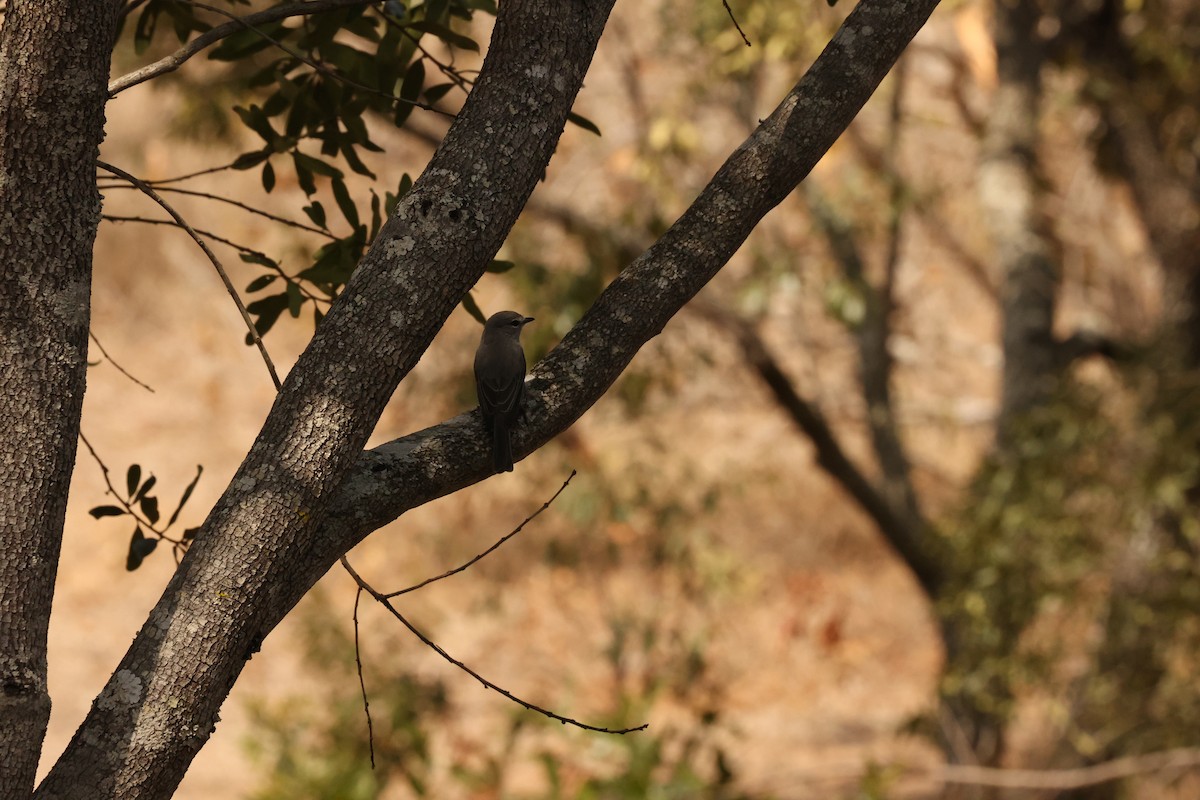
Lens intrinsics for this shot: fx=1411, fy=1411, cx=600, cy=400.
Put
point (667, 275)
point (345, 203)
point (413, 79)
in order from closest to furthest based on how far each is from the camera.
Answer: point (667, 275)
point (345, 203)
point (413, 79)

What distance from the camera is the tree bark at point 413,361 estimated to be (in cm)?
195

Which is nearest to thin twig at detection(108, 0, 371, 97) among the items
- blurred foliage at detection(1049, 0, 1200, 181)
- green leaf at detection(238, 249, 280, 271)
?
green leaf at detection(238, 249, 280, 271)

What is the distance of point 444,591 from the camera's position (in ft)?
44.8

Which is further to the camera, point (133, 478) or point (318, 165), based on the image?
point (318, 165)

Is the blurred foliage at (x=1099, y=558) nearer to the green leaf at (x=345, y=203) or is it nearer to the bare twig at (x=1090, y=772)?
the bare twig at (x=1090, y=772)

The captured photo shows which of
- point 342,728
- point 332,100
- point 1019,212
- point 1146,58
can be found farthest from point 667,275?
point 342,728

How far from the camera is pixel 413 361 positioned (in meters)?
2.12

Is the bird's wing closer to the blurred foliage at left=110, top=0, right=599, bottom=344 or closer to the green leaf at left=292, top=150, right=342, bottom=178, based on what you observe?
the blurred foliage at left=110, top=0, right=599, bottom=344

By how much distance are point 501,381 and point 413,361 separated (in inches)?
30.9

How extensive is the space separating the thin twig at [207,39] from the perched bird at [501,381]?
727mm

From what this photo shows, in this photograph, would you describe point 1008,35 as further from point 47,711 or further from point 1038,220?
point 47,711

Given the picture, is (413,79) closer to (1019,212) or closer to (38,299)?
(38,299)

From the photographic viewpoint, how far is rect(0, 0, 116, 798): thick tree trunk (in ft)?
6.25

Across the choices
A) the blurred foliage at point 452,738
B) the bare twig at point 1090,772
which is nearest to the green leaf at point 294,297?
the blurred foliage at point 452,738
